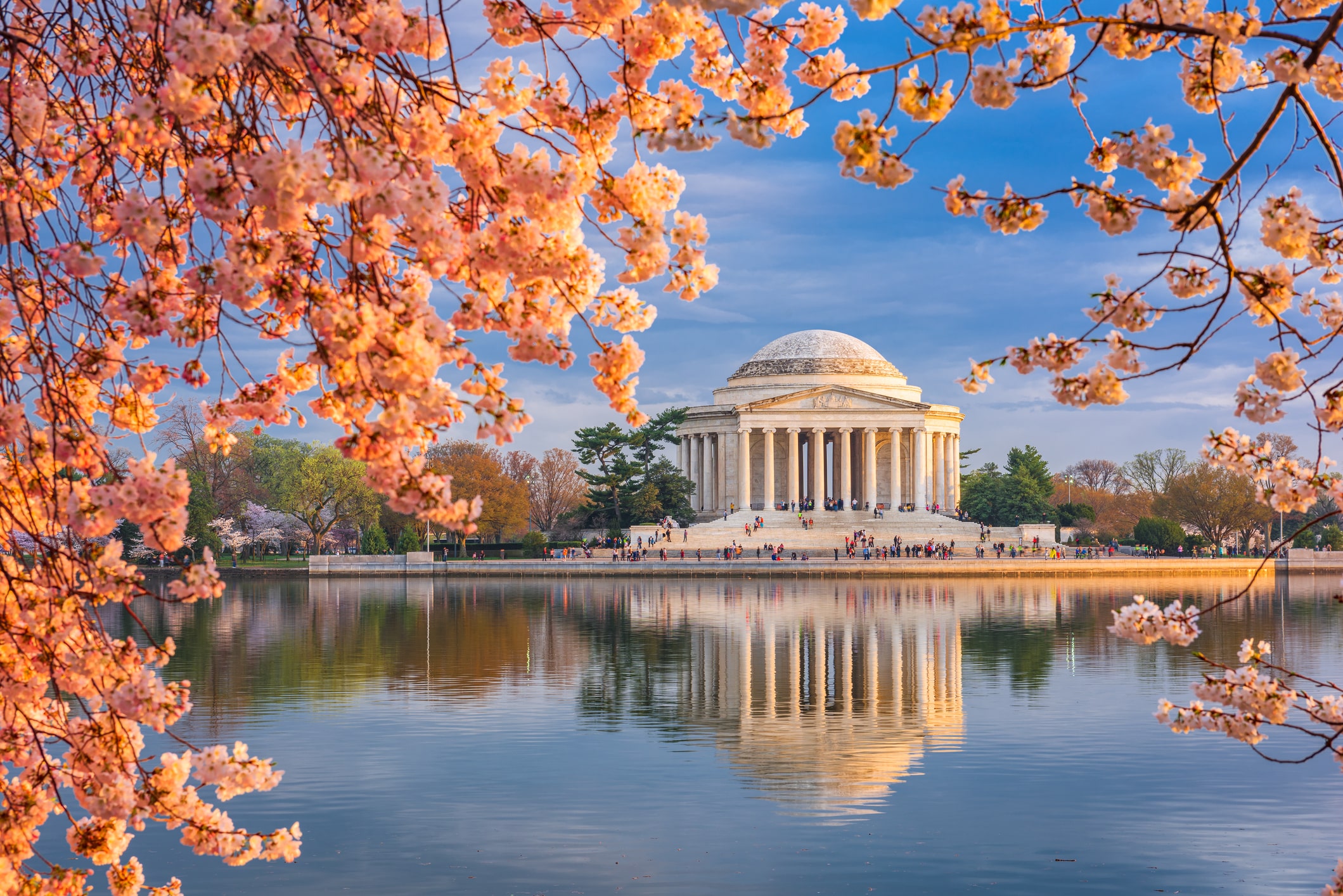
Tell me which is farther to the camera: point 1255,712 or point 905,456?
point 905,456

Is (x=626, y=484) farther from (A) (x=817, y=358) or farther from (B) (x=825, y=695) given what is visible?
(B) (x=825, y=695)

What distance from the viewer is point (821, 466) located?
99.2 m

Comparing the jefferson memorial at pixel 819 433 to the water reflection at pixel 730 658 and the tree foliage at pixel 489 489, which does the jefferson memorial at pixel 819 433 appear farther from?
the water reflection at pixel 730 658

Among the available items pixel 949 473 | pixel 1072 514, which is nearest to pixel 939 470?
pixel 949 473

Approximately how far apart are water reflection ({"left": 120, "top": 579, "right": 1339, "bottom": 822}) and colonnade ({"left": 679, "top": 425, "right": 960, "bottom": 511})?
154 feet

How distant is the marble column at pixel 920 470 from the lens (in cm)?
10006

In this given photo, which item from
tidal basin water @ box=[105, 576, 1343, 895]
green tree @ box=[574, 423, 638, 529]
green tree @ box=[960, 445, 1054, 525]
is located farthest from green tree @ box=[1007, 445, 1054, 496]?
tidal basin water @ box=[105, 576, 1343, 895]

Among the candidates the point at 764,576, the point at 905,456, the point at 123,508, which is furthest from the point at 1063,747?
the point at 905,456

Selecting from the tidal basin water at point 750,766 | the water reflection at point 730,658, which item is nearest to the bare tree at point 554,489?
the water reflection at point 730,658

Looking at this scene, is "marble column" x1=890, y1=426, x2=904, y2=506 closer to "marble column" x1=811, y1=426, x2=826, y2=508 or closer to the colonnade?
the colonnade

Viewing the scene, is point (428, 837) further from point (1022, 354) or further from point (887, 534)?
point (887, 534)

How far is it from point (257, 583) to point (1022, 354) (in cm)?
6507

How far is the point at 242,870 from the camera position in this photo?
42.9 ft

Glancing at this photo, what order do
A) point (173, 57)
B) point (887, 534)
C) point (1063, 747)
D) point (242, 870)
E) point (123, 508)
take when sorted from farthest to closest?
point (887, 534)
point (1063, 747)
point (242, 870)
point (123, 508)
point (173, 57)
